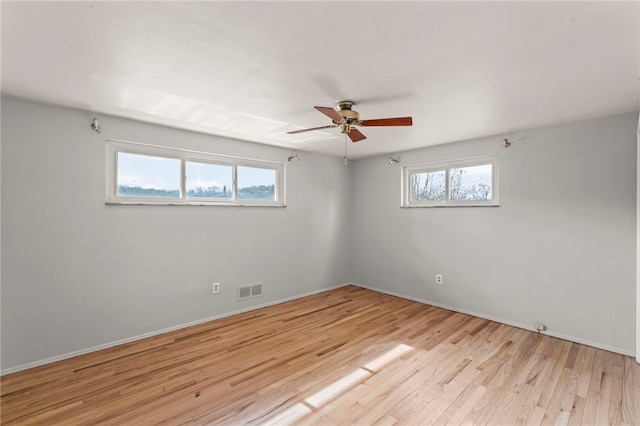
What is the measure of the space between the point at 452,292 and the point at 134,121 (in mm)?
4419

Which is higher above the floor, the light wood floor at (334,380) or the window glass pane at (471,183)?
the window glass pane at (471,183)

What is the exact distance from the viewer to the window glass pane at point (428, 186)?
442 centimetres

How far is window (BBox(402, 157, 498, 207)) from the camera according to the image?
12.7ft

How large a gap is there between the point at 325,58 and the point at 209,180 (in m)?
2.47

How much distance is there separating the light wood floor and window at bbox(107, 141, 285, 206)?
1.54m

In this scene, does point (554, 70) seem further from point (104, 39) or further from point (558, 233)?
point (104, 39)

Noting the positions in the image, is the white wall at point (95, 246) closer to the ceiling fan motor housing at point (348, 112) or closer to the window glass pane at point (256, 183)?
the window glass pane at point (256, 183)

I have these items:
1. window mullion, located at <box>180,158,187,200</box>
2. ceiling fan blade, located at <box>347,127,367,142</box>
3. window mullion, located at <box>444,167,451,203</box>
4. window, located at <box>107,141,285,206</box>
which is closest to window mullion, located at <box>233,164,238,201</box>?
window, located at <box>107,141,285,206</box>

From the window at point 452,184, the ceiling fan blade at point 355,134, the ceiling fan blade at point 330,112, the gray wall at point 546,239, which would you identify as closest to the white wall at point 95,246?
the ceiling fan blade at point 355,134

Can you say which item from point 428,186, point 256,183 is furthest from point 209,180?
point 428,186

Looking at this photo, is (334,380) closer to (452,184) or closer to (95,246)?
(95,246)

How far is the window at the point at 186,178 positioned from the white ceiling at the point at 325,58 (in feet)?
1.58

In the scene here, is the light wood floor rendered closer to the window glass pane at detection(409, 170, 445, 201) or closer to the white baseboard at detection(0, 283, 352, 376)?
the white baseboard at detection(0, 283, 352, 376)

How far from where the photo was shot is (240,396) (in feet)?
7.27
